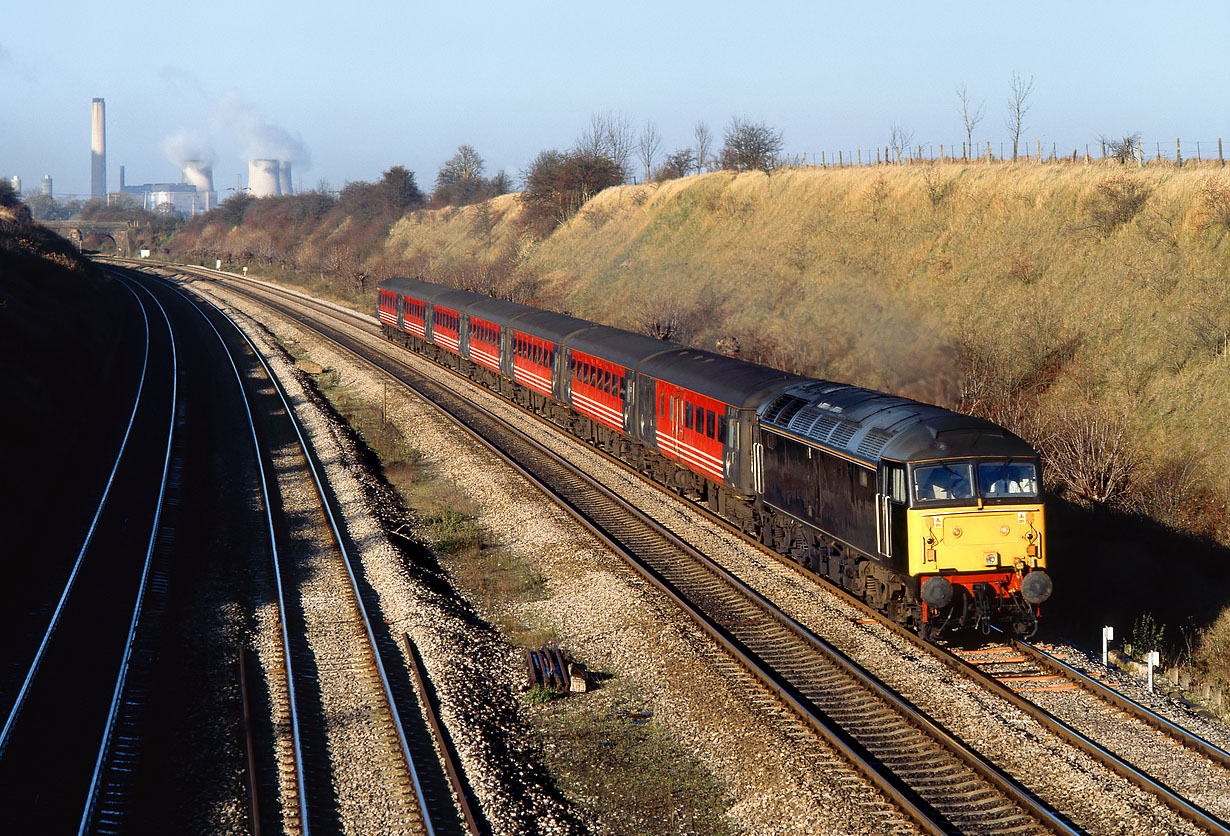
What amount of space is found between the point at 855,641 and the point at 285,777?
8075 mm

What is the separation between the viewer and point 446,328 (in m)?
42.9

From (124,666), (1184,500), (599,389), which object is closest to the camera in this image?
(124,666)

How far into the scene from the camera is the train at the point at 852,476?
14.0 metres

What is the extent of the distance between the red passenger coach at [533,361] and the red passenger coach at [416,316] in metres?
13.4

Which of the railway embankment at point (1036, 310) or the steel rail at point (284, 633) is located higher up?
the railway embankment at point (1036, 310)

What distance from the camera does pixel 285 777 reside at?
11.2m

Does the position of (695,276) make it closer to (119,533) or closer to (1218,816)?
(119,533)

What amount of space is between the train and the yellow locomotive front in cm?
2

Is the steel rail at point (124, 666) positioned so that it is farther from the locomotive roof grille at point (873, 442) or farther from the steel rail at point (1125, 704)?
the steel rail at point (1125, 704)

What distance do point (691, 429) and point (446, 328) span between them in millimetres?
23037

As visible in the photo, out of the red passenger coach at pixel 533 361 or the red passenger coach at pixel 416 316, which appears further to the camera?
the red passenger coach at pixel 416 316

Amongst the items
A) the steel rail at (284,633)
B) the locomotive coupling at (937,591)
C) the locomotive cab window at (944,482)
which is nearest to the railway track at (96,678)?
the steel rail at (284,633)

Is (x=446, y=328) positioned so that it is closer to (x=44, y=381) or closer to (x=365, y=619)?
(x=44, y=381)

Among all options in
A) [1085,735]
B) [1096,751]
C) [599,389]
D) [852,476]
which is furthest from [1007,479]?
[599,389]
